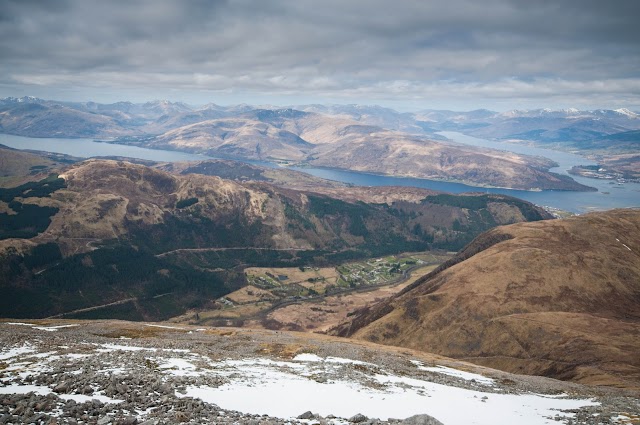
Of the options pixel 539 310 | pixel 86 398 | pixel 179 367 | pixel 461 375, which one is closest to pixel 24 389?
pixel 86 398

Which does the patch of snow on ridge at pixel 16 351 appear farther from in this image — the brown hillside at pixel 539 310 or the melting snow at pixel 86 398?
the brown hillside at pixel 539 310

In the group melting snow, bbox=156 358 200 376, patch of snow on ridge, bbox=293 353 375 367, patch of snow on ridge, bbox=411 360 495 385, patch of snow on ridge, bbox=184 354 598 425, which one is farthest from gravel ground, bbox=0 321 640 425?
patch of snow on ridge, bbox=184 354 598 425

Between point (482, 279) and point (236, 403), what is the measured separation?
146m

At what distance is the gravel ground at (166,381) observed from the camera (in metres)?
27.2

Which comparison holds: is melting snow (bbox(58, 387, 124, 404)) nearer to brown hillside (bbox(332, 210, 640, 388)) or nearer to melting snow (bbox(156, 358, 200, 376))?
melting snow (bbox(156, 358, 200, 376))

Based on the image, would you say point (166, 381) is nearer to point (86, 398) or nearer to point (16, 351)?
point (86, 398)

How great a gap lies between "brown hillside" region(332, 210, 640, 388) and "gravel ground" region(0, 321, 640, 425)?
3831 cm

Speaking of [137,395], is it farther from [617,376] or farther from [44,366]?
[617,376]

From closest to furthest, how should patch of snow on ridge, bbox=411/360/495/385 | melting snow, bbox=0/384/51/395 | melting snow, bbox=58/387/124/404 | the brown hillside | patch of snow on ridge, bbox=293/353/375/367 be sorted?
1. melting snow, bbox=58/387/124/404
2. melting snow, bbox=0/384/51/395
3. patch of snow on ridge, bbox=293/353/375/367
4. patch of snow on ridge, bbox=411/360/495/385
5. the brown hillside

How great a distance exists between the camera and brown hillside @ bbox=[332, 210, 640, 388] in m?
106

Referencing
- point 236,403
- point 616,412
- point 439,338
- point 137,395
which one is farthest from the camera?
point 439,338

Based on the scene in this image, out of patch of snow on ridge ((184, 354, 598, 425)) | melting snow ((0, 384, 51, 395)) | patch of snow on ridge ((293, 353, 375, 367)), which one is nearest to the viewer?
melting snow ((0, 384, 51, 395))

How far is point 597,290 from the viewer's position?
153 m

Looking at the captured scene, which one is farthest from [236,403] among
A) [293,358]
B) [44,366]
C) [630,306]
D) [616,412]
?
[630,306]
